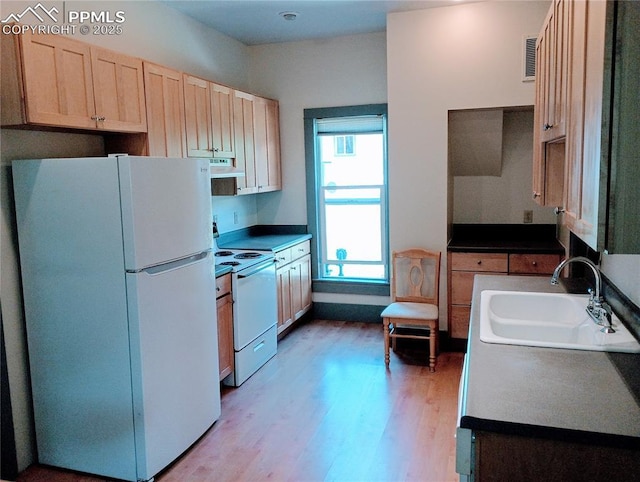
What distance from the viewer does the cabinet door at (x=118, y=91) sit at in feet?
9.07

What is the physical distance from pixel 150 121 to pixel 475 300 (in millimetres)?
2106

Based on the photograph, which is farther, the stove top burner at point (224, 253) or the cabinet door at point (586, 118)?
the stove top burner at point (224, 253)

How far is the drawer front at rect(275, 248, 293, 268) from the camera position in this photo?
442cm

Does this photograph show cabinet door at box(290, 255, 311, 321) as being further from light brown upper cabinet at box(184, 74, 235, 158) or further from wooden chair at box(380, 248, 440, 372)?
light brown upper cabinet at box(184, 74, 235, 158)

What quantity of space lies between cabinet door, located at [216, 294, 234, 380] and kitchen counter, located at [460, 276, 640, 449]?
6.64ft

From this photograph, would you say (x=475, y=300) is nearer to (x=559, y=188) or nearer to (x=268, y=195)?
(x=559, y=188)

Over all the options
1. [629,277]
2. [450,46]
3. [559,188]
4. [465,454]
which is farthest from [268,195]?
[465,454]

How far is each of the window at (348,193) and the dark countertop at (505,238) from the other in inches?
31.4

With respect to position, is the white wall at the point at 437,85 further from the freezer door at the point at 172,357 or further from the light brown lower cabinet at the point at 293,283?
the freezer door at the point at 172,357

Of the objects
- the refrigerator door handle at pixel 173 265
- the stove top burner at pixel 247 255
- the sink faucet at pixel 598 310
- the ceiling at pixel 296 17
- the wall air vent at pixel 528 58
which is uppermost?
the ceiling at pixel 296 17

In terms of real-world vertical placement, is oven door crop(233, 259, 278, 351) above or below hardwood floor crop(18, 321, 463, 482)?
above

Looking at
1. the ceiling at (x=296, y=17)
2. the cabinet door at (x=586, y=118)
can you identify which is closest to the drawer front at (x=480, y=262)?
the ceiling at (x=296, y=17)

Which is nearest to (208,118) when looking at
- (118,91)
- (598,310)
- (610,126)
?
(118,91)

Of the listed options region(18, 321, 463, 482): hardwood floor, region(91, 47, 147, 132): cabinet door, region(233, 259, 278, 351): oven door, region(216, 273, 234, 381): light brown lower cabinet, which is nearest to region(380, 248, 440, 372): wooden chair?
region(18, 321, 463, 482): hardwood floor
